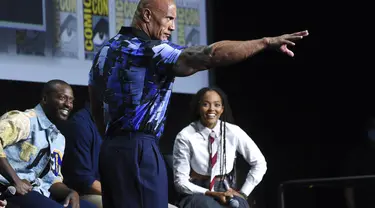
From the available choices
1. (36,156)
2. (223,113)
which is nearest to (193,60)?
(36,156)

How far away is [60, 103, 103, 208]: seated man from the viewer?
4.28 meters

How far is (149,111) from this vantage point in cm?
277

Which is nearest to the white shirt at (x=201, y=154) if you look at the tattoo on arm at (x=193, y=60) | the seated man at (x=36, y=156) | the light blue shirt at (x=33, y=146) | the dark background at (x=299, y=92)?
the seated man at (x=36, y=156)

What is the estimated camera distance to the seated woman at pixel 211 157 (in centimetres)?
439

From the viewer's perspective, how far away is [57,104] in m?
4.24

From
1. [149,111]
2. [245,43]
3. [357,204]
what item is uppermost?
[245,43]

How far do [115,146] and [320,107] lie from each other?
3485 mm

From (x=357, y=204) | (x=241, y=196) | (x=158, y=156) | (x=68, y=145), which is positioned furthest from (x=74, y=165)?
(x=357, y=204)

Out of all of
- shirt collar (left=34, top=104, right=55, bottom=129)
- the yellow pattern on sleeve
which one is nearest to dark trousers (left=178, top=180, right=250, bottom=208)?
shirt collar (left=34, top=104, right=55, bottom=129)

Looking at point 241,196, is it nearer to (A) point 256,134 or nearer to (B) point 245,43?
(A) point 256,134

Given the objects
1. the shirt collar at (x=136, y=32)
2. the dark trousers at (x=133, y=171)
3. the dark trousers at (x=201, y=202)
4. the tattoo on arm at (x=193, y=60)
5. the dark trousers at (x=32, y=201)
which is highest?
the shirt collar at (x=136, y=32)

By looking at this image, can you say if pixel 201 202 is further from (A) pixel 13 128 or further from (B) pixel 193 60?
(B) pixel 193 60

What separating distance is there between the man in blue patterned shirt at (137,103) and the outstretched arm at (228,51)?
7 centimetres

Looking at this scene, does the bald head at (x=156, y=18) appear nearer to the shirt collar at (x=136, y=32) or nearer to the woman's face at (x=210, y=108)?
the shirt collar at (x=136, y=32)
